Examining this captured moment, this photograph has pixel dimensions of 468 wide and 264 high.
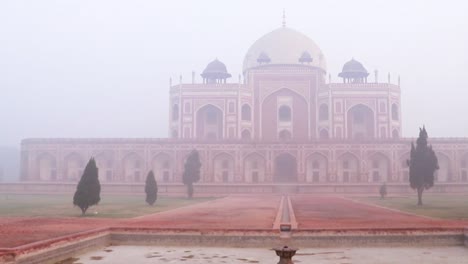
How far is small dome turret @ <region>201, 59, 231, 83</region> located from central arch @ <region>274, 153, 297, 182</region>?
10.3m

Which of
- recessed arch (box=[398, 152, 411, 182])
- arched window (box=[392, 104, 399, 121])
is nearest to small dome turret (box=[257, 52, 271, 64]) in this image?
arched window (box=[392, 104, 399, 121])

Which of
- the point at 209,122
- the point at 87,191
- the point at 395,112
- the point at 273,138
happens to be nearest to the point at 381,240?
the point at 87,191

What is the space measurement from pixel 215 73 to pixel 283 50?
6255 mm

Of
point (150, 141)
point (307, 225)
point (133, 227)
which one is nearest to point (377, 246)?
point (307, 225)

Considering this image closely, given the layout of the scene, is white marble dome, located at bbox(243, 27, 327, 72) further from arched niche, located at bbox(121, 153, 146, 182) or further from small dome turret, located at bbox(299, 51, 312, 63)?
arched niche, located at bbox(121, 153, 146, 182)

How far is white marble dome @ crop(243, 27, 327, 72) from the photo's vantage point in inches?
1714

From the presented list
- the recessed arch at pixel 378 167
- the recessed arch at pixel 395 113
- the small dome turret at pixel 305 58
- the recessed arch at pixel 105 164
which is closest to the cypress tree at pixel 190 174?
the recessed arch at pixel 105 164

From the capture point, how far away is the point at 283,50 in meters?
43.9

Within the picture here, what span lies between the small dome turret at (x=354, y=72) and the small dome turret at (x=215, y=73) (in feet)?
33.0

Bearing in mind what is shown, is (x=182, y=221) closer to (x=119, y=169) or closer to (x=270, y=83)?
(x=119, y=169)

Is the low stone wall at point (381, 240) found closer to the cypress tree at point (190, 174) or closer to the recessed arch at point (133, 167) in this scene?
the cypress tree at point (190, 174)

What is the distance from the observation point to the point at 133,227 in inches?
428

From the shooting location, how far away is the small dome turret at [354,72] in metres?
43.1

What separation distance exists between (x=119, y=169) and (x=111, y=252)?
27265 mm
